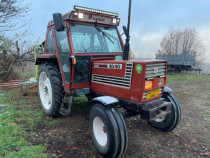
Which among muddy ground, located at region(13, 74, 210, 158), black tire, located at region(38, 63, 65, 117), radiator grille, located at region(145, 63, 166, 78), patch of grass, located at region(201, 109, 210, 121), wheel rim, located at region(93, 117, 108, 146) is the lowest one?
muddy ground, located at region(13, 74, 210, 158)

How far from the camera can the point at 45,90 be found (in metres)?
4.67

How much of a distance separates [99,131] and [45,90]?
7.74ft

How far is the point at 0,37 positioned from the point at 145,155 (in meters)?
7.79

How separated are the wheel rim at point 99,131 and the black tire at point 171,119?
144 cm

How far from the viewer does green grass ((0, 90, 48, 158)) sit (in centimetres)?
288

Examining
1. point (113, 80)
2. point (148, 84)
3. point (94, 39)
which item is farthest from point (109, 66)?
point (94, 39)

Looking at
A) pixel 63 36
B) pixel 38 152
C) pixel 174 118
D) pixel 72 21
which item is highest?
pixel 72 21

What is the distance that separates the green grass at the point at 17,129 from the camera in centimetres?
288

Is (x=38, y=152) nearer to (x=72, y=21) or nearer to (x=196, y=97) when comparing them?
(x=72, y=21)

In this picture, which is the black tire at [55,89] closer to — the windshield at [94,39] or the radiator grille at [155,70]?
the windshield at [94,39]

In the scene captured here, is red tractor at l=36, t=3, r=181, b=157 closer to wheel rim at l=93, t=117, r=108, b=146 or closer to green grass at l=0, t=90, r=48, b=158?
wheel rim at l=93, t=117, r=108, b=146

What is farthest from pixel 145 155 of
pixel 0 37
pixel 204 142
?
pixel 0 37

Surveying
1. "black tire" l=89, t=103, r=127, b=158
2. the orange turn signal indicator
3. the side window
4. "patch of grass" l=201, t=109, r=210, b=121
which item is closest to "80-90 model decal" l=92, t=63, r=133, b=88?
the orange turn signal indicator

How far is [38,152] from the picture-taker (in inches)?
115
